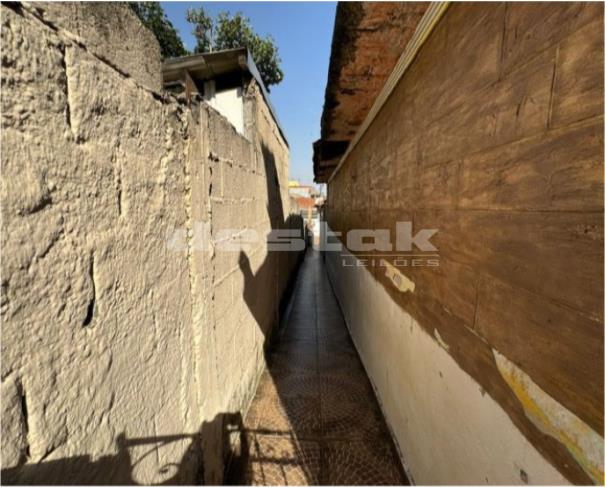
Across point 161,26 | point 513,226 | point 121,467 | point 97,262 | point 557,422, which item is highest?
point 161,26

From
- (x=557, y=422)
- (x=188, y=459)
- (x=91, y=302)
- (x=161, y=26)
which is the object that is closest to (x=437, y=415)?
(x=557, y=422)

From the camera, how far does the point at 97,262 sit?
35.6 inches

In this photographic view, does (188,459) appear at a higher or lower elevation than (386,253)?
lower

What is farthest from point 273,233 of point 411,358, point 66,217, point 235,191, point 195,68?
point 66,217

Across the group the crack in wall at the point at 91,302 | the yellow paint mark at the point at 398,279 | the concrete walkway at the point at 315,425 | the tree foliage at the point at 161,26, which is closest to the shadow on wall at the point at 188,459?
the concrete walkway at the point at 315,425

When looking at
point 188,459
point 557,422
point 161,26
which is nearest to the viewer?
point 557,422

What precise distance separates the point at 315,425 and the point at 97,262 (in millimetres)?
2675

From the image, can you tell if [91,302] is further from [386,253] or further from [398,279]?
[386,253]

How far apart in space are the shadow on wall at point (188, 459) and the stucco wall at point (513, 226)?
1485mm

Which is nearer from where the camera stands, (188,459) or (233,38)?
(188,459)

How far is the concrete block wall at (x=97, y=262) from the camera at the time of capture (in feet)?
2.20

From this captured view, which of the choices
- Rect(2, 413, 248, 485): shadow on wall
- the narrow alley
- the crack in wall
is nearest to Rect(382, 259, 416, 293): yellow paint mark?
the narrow alley

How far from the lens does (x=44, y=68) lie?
0.73 meters

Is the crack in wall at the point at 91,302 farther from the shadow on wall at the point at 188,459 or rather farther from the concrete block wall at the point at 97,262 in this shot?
the shadow on wall at the point at 188,459
